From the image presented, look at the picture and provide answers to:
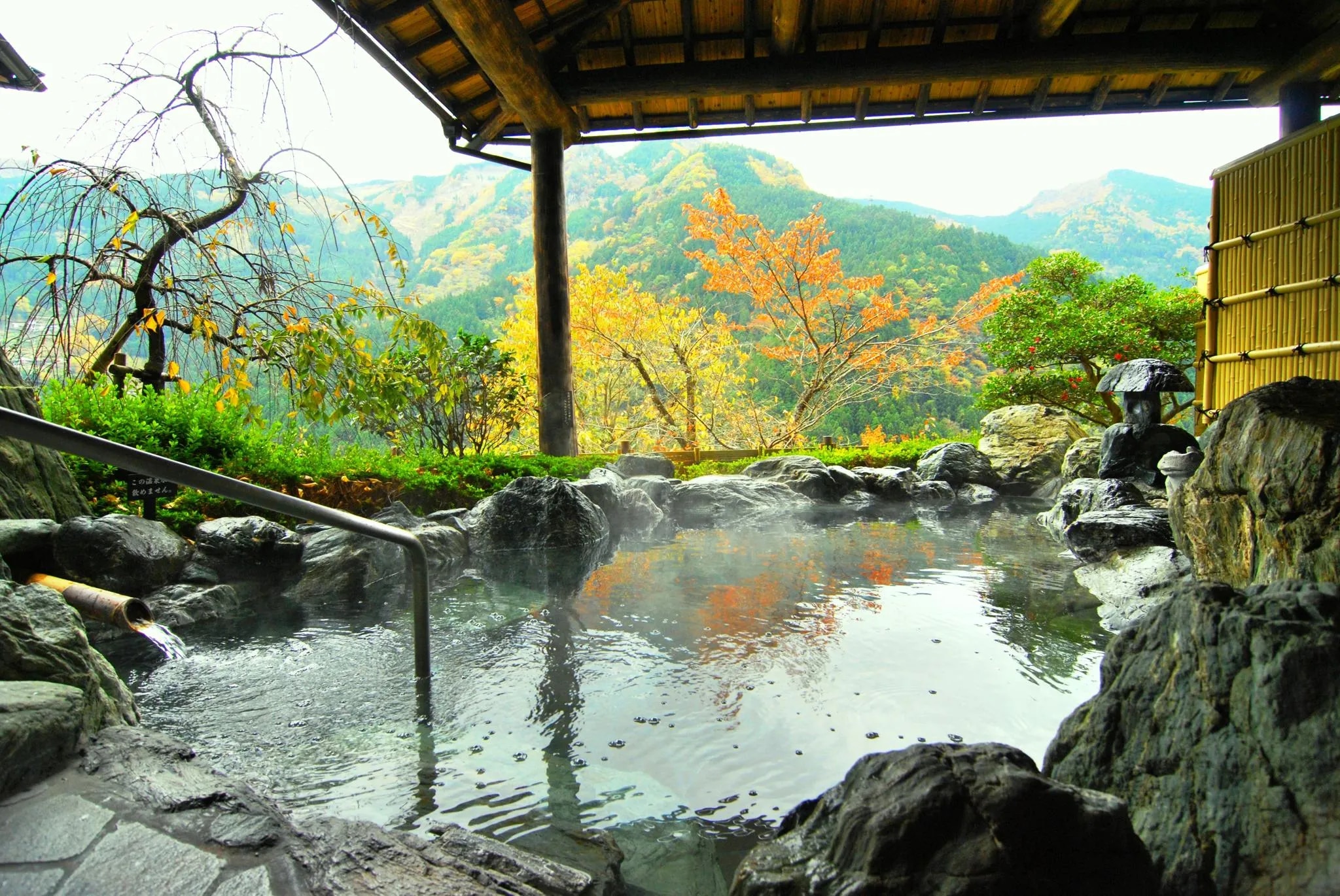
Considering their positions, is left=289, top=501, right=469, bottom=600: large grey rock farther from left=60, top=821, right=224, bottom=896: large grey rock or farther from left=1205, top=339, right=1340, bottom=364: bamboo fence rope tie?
left=1205, top=339, right=1340, bottom=364: bamboo fence rope tie

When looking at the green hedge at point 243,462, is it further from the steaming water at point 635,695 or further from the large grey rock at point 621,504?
the steaming water at point 635,695

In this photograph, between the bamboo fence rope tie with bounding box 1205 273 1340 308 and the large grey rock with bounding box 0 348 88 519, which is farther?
the bamboo fence rope tie with bounding box 1205 273 1340 308

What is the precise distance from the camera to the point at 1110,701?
1.88 meters

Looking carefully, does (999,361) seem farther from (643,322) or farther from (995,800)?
(995,800)

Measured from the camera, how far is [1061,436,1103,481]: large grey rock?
25.3 ft

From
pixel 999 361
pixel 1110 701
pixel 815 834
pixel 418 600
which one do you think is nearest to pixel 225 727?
pixel 418 600

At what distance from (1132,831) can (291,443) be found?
6.38m

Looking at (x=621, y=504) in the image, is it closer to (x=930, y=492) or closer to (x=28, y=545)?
(x=930, y=492)

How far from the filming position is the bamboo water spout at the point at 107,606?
120 inches

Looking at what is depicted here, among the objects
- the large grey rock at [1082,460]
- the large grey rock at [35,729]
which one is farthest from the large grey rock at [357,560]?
the large grey rock at [1082,460]

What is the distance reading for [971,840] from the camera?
1383 mm

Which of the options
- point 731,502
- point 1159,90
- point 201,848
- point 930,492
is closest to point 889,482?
point 930,492

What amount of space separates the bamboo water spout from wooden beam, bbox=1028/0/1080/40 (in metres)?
7.29

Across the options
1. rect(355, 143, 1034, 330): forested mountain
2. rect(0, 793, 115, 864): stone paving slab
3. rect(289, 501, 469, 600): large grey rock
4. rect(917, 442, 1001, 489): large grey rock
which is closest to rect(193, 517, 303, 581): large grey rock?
rect(289, 501, 469, 600): large grey rock
